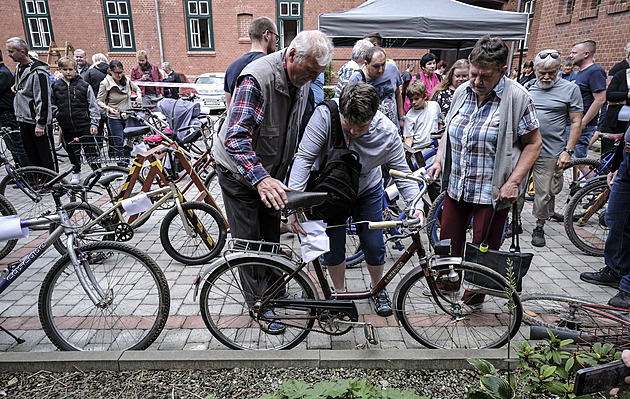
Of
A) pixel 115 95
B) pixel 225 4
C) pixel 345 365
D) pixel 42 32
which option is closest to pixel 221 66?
pixel 225 4

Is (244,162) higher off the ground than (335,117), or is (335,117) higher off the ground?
(335,117)

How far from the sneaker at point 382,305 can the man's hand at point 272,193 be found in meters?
1.20

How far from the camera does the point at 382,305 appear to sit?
10.0 ft

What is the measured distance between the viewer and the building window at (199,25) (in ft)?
69.8

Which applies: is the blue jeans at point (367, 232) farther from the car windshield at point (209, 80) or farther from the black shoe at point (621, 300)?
the car windshield at point (209, 80)

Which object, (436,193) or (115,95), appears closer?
(436,193)

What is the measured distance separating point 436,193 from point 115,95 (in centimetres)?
605

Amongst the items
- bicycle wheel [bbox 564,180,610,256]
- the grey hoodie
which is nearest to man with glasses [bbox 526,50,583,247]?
bicycle wheel [bbox 564,180,610,256]

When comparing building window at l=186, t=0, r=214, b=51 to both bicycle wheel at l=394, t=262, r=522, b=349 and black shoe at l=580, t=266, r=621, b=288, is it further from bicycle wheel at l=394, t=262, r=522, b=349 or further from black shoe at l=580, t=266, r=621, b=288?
bicycle wheel at l=394, t=262, r=522, b=349

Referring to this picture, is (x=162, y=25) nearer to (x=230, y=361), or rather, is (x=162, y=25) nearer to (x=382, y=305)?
(x=382, y=305)

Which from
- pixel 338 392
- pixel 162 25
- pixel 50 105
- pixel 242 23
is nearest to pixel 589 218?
pixel 338 392

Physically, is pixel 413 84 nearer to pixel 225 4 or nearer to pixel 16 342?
pixel 16 342

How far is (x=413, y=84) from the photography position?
198 inches

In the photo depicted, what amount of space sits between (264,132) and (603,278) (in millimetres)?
3513
